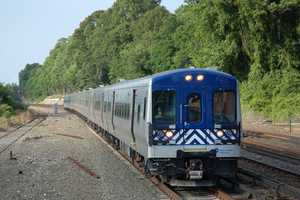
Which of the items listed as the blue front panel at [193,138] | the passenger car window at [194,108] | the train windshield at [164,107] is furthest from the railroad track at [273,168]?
the train windshield at [164,107]

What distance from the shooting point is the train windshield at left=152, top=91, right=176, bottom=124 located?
14.4m

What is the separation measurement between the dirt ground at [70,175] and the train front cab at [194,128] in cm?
88

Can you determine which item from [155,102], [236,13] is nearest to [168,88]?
[155,102]

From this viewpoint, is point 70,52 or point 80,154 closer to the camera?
point 80,154

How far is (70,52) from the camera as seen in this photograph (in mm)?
168250

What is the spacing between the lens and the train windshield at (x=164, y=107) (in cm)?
1441

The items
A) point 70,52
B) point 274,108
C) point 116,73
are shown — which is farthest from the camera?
point 70,52

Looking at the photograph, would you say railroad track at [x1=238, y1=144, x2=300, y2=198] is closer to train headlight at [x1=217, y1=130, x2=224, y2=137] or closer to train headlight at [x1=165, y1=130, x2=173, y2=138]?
train headlight at [x1=217, y1=130, x2=224, y2=137]

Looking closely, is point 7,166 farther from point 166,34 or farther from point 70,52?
point 70,52

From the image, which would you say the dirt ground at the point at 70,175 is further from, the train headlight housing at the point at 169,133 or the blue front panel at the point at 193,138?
the train headlight housing at the point at 169,133

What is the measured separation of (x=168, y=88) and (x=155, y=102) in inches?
17.1

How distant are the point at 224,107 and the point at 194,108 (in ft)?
2.21

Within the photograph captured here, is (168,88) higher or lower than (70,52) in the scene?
lower

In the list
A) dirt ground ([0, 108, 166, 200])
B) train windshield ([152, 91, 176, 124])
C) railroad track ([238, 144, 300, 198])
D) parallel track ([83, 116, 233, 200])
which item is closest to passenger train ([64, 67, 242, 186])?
train windshield ([152, 91, 176, 124])
